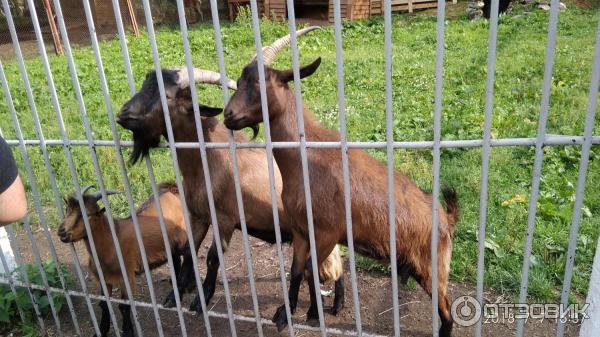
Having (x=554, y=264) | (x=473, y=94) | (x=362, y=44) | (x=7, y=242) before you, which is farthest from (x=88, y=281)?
(x=362, y=44)

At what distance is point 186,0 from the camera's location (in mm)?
17922

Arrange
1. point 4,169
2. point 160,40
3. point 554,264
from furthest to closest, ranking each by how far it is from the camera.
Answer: point 160,40 < point 554,264 < point 4,169

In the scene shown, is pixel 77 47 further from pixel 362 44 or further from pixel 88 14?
pixel 88 14

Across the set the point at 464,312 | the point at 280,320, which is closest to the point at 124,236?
the point at 280,320

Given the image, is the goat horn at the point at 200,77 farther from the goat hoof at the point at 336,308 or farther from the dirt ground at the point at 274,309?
the goat hoof at the point at 336,308

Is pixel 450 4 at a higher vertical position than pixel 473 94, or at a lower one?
higher

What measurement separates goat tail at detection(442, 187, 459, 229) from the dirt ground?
0.79 metres

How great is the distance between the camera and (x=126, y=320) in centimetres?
386

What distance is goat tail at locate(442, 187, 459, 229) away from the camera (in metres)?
3.45

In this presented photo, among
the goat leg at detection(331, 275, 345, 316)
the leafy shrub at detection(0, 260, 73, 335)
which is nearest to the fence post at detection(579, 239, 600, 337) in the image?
the goat leg at detection(331, 275, 345, 316)

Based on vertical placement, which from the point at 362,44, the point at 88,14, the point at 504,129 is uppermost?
the point at 88,14

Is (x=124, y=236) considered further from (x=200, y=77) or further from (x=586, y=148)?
(x=586, y=148)

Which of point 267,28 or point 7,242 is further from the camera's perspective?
point 267,28

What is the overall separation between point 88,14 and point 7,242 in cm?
235
